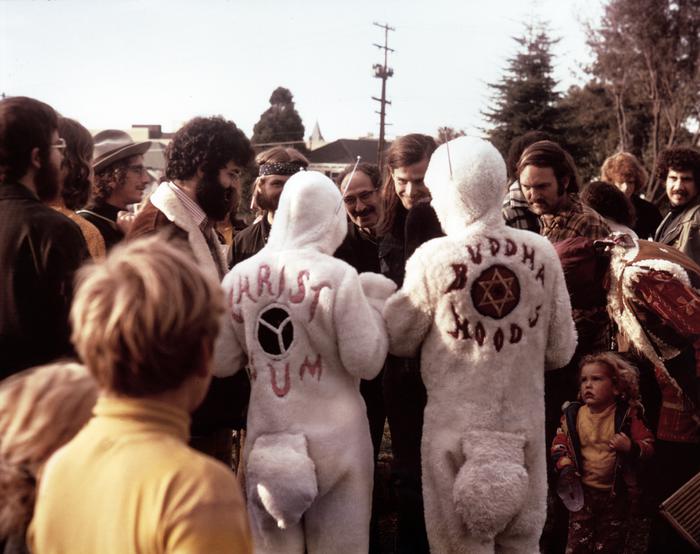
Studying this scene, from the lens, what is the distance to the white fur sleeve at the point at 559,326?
3363 millimetres

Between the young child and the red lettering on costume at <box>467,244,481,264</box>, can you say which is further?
the young child

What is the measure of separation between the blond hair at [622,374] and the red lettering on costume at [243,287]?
1.83 meters

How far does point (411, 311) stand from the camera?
3.33 m

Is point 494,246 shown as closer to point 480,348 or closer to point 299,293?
point 480,348

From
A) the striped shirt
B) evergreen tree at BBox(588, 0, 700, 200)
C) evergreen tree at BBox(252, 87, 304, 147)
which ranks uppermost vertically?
evergreen tree at BBox(588, 0, 700, 200)

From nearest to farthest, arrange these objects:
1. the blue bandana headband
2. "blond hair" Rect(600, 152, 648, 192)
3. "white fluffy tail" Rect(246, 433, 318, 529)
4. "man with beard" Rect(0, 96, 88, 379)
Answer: "man with beard" Rect(0, 96, 88, 379)
"white fluffy tail" Rect(246, 433, 318, 529)
the blue bandana headband
"blond hair" Rect(600, 152, 648, 192)

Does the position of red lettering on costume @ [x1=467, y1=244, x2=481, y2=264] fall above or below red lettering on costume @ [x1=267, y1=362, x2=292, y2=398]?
above

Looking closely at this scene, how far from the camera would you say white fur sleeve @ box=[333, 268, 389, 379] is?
10.3 feet

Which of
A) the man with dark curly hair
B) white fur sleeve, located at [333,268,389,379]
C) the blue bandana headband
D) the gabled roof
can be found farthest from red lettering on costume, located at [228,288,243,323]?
the gabled roof

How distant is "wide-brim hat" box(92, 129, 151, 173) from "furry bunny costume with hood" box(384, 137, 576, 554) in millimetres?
1784

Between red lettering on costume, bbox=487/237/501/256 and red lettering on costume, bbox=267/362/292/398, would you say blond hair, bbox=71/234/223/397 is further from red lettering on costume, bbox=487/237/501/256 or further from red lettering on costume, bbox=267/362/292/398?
red lettering on costume, bbox=487/237/501/256

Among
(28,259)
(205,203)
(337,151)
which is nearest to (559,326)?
(205,203)

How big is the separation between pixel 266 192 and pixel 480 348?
2.11 m

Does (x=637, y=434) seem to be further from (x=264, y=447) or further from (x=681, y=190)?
(x=681, y=190)
